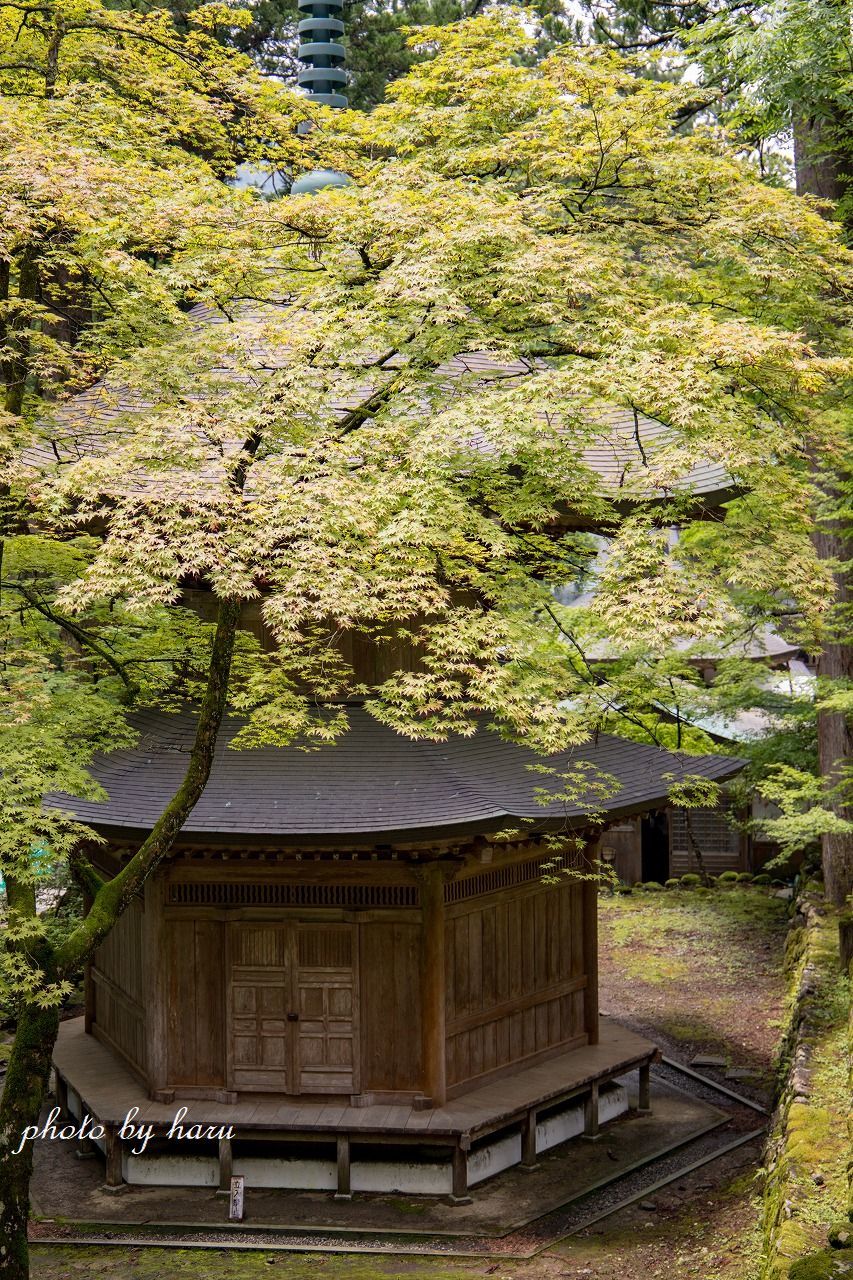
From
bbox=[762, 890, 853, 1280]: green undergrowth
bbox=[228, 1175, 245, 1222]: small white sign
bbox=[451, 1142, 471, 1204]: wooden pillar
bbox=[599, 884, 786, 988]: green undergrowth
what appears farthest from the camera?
bbox=[599, 884, 786, 988]: green undergrowth

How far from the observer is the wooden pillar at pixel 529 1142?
11695 mm

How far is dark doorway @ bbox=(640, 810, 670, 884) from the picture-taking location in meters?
24.2

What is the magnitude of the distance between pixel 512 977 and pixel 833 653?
22.1ft

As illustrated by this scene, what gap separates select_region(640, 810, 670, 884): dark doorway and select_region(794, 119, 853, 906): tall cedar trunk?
7.70 meters

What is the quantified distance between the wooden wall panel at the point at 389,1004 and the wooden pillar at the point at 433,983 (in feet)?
0.47

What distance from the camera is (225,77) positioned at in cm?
1060

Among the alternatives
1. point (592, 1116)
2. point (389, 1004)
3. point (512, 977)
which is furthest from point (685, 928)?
point (389, 1004)

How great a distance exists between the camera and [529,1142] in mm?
11703

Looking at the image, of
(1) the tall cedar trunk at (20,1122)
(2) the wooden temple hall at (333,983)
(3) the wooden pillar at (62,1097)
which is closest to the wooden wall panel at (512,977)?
(2) the wooden temple hall at (333,983)

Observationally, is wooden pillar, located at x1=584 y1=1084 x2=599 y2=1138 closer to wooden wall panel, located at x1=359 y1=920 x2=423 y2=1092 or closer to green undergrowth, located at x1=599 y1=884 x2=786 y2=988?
wooden wall panel, located at x1=359 y1=920 x2=423 y2=1092

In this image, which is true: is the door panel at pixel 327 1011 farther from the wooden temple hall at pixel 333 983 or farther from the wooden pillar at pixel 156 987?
the wooden pillar at pixel 156 987

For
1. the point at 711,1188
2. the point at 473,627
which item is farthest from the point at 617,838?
the point at 473,627

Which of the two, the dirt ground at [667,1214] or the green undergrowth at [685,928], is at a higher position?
the green undergrowth at [685,928]

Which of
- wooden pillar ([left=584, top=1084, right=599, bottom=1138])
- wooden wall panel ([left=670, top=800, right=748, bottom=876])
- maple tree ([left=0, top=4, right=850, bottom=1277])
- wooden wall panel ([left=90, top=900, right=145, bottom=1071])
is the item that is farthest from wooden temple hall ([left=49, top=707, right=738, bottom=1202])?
wooden wall panel ([left=670, top=800, right=748, bottom=876])
